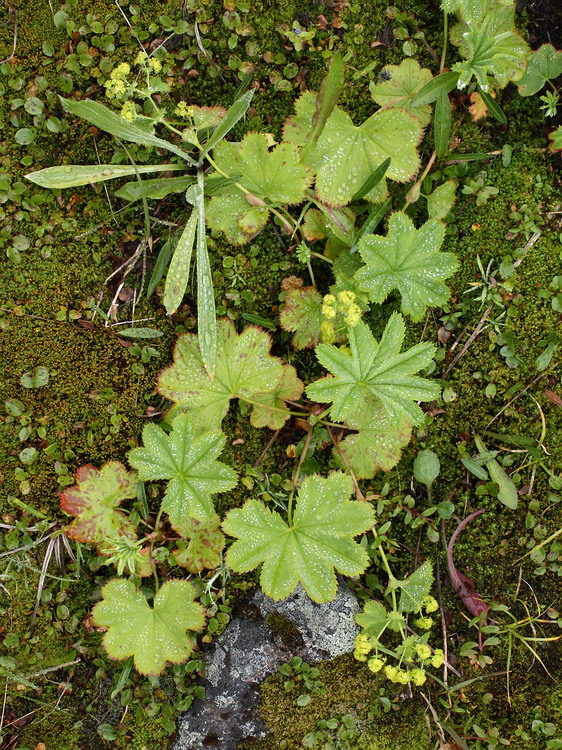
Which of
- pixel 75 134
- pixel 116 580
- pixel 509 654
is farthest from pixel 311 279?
pixel 509 654

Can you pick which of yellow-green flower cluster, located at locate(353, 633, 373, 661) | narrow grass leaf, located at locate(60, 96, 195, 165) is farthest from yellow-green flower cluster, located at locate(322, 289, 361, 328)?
yellow-green flower cluster, located at locate(353, 633, 373, 661)

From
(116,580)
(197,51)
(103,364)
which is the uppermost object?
(197,51)

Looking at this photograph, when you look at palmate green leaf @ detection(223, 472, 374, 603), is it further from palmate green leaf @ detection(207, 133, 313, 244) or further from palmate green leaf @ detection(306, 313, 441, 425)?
palmate green leaf @ detection(207, 133, 313, 244)

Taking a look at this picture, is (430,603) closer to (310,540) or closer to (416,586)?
(416,586)

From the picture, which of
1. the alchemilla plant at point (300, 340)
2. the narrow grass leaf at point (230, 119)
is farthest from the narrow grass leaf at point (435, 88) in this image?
the narrow grass leaf at point (230, 119)

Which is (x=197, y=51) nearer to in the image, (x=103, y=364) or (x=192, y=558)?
(x=103, y=364)

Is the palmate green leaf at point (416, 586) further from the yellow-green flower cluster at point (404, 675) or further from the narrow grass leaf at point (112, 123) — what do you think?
the narrow grass leaf at point (112, 123)

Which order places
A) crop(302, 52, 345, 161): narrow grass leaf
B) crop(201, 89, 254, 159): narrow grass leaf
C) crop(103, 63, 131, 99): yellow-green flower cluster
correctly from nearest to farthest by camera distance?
1. crop(103, 63, 131, 99): yellow-green flower cluster
2. crop(302, 52, 345, 161): narrow grass leaf
3. crop(201, 89, 254, 159): narrow grass leaf
